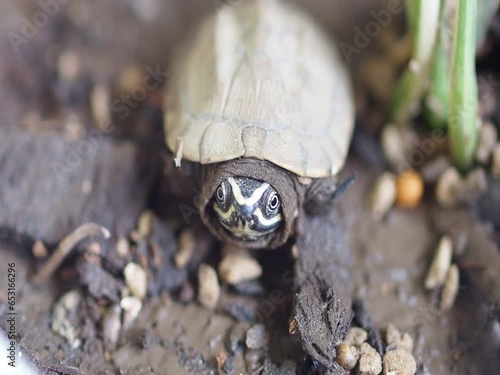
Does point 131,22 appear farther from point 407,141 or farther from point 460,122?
point 460,122

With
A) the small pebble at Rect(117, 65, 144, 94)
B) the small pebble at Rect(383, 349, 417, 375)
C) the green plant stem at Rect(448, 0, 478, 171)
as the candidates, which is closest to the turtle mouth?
the small pebble at Rect(383, 349, 417, 375)

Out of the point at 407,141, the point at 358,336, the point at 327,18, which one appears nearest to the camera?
the point at 358,336

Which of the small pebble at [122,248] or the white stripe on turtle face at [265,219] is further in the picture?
the small pebble at [122,248]

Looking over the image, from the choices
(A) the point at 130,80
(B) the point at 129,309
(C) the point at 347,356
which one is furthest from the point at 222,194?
(A) the point at 130,80

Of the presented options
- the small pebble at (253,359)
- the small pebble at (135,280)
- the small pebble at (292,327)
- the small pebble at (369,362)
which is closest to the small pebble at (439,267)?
the small pebble at (369,362)

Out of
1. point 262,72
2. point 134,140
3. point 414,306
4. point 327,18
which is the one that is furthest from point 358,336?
point 327,18

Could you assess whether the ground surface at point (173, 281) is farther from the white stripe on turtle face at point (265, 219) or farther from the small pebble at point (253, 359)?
the white stripe on turtle face at point (265, 219)

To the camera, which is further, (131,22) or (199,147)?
(131,22)
